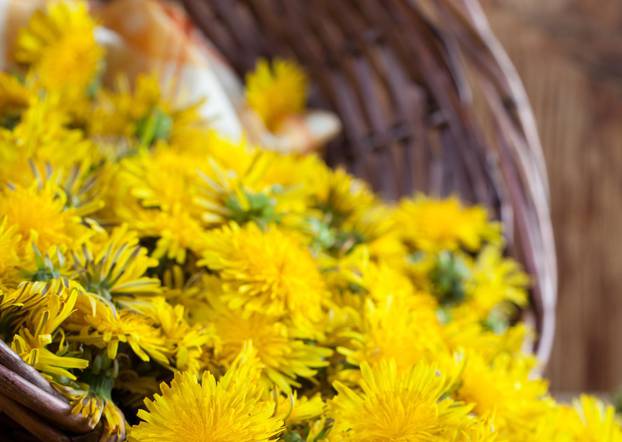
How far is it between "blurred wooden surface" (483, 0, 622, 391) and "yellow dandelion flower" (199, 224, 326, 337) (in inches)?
39.6

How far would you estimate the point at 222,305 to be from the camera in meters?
0.34

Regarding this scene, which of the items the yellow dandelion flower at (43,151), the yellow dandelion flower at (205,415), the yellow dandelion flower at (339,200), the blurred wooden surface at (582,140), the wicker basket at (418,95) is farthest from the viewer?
the blurred wooden surface at (582,140)

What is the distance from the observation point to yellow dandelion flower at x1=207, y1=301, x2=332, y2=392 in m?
0.32

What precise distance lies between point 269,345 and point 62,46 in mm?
321

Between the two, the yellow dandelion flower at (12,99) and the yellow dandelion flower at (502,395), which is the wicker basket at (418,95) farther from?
the yellow dandelion flower at (12,99)

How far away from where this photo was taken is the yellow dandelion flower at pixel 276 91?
804mm

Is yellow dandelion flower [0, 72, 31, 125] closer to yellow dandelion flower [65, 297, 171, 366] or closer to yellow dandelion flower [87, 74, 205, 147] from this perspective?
yellow dandelion flower [87, 74, 205, 147]

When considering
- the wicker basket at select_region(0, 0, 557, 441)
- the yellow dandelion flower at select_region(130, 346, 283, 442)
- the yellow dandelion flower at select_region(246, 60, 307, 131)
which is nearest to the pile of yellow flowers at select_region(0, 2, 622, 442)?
the yellow dandelion flower at select_region(130, 346, 283, 442)

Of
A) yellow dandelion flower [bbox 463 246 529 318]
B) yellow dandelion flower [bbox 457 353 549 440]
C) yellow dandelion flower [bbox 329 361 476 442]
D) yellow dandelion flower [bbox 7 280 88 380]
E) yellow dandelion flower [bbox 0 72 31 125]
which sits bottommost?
yellow dandelion flower [bbox 463 246 529 318]

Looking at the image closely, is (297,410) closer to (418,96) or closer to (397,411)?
(397,411)

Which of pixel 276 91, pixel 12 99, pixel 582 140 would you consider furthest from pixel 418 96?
pixel 582 140

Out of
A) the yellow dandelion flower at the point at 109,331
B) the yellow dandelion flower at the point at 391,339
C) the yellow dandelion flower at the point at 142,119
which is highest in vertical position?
the yellow dandelion flower at the point at 109,331

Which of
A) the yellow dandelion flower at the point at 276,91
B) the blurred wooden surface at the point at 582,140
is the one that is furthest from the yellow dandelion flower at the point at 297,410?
the blurred wooden surface at the point at 582,140

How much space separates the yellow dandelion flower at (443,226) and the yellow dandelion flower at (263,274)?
0.23m
